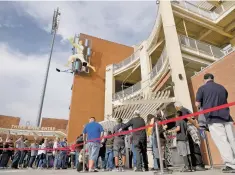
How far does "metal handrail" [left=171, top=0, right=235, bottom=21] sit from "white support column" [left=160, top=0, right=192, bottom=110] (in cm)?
112

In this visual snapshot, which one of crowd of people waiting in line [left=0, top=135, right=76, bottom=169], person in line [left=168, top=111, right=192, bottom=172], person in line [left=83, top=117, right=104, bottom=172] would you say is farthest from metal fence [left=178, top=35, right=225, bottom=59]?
crowd of people waiting in line [left=0, top=135, right=76, bottom=169]

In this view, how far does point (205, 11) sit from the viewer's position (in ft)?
48.4

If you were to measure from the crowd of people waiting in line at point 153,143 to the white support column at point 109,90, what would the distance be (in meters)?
8.67

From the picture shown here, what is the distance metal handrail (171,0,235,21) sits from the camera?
13886mm

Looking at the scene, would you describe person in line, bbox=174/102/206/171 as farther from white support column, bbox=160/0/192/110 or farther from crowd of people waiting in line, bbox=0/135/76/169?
crowd of people waiting in line, bbox=0/135/76/169

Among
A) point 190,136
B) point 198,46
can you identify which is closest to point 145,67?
point 198,46

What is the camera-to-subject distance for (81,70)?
21.5 meters

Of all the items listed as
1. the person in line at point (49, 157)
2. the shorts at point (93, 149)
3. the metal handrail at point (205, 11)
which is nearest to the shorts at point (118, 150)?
the shorts at point (93, 149)

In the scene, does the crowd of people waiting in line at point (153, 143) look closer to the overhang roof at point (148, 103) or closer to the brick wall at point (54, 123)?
the overhang roof at point (148, 103)

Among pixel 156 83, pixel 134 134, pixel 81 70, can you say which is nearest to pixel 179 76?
pixel 156 83

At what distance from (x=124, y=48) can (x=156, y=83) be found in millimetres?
12558

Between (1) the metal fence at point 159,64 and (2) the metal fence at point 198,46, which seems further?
(1) the metal fence at point 159,64

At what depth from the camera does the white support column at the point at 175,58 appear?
10.8 meters

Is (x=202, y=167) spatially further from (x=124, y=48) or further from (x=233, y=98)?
(x=124, y=48)
